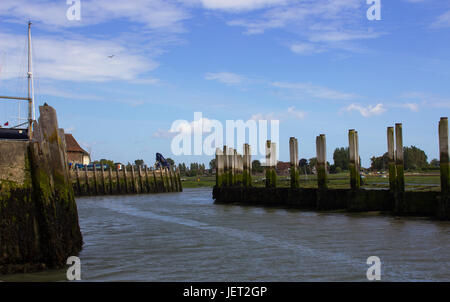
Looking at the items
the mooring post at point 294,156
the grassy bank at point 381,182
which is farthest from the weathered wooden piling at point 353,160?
the grassy bank at point 381,182

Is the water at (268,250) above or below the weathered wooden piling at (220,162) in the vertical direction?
below

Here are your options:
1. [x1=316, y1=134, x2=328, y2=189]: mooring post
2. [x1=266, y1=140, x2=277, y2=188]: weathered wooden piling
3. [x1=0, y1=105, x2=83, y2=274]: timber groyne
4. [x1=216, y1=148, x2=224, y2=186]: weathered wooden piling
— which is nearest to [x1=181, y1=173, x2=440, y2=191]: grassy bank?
[x1=316, y1=134, x2=328, y2=189]: mooring post

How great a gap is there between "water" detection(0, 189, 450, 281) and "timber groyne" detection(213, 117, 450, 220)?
853 mm

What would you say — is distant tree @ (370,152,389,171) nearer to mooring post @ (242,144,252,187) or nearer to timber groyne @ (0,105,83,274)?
mooring post @ (242,144,252,187)

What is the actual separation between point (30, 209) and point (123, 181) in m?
46.3

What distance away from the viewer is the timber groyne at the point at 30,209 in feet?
30.9

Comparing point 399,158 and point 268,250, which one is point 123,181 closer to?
point 399,158

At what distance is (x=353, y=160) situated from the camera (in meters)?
22.1

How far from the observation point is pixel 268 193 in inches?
1123

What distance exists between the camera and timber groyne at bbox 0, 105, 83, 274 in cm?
941

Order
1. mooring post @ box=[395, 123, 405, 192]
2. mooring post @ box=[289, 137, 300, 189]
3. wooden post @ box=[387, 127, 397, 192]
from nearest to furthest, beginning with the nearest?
1. mooring post @ box=[395, 123, 405, 192]
2. wooden post @ box=[387, 127, 397, 192]
3. mooring post @ box=[289, 137, 300, 189]

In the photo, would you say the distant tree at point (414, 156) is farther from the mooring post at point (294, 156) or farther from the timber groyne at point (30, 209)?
the timber groyne at point (30, 209)

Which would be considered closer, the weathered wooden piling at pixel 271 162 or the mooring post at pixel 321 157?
the mooring post at pixel 321 157
